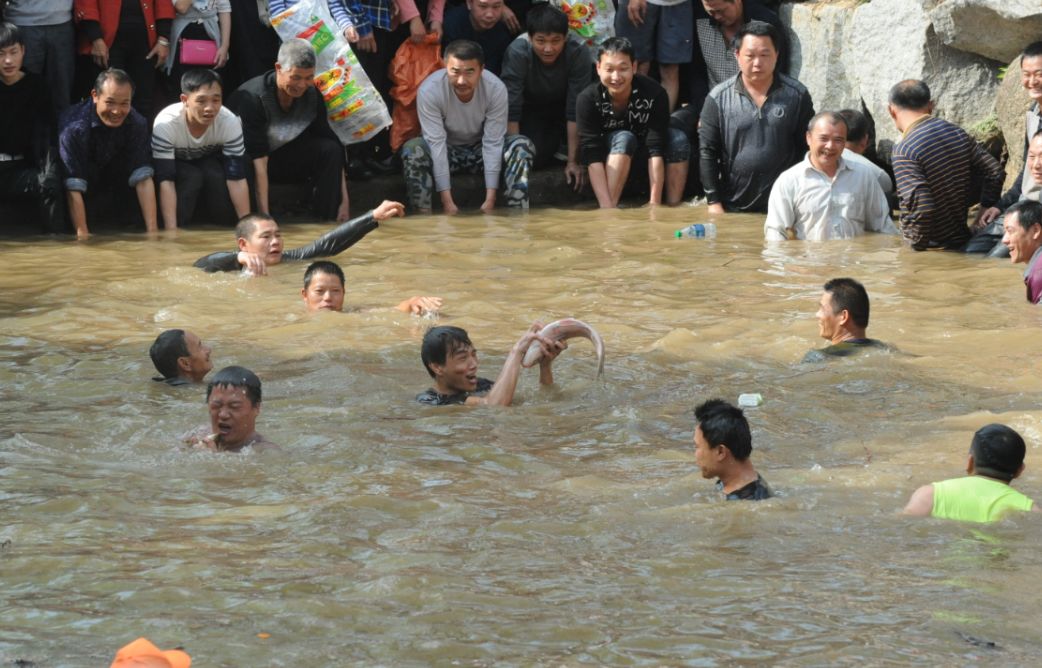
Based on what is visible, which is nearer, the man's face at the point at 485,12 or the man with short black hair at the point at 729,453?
the man with short black hair at the point at 729,453

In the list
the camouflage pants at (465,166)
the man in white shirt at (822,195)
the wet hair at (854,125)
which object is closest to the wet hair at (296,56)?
the camouflage pants at (465,166)

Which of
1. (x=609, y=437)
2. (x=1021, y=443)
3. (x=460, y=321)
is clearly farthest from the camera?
(x=460, y=321)

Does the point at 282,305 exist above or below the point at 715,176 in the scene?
below

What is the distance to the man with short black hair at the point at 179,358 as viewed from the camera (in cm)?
820

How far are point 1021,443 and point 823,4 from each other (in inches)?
356

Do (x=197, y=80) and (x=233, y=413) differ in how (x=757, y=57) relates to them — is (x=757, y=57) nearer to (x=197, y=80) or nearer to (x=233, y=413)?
(x=197, y=80)

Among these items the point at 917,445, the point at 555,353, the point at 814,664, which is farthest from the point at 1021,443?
the point at 555,353

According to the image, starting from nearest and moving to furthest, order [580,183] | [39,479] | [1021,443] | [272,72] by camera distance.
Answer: [1021,443] < [39,479] < [272,72] < [580,183]

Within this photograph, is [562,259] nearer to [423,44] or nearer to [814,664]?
[423,44]

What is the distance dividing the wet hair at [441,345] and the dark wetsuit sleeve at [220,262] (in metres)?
3.31

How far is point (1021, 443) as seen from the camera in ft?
18.8

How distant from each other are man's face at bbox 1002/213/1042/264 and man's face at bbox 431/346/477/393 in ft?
14.5

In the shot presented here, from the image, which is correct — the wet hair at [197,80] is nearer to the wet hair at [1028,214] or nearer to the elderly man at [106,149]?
the elderly man at [106,149]

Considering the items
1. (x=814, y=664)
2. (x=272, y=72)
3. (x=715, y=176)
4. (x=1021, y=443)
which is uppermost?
(x=272, y=72)
